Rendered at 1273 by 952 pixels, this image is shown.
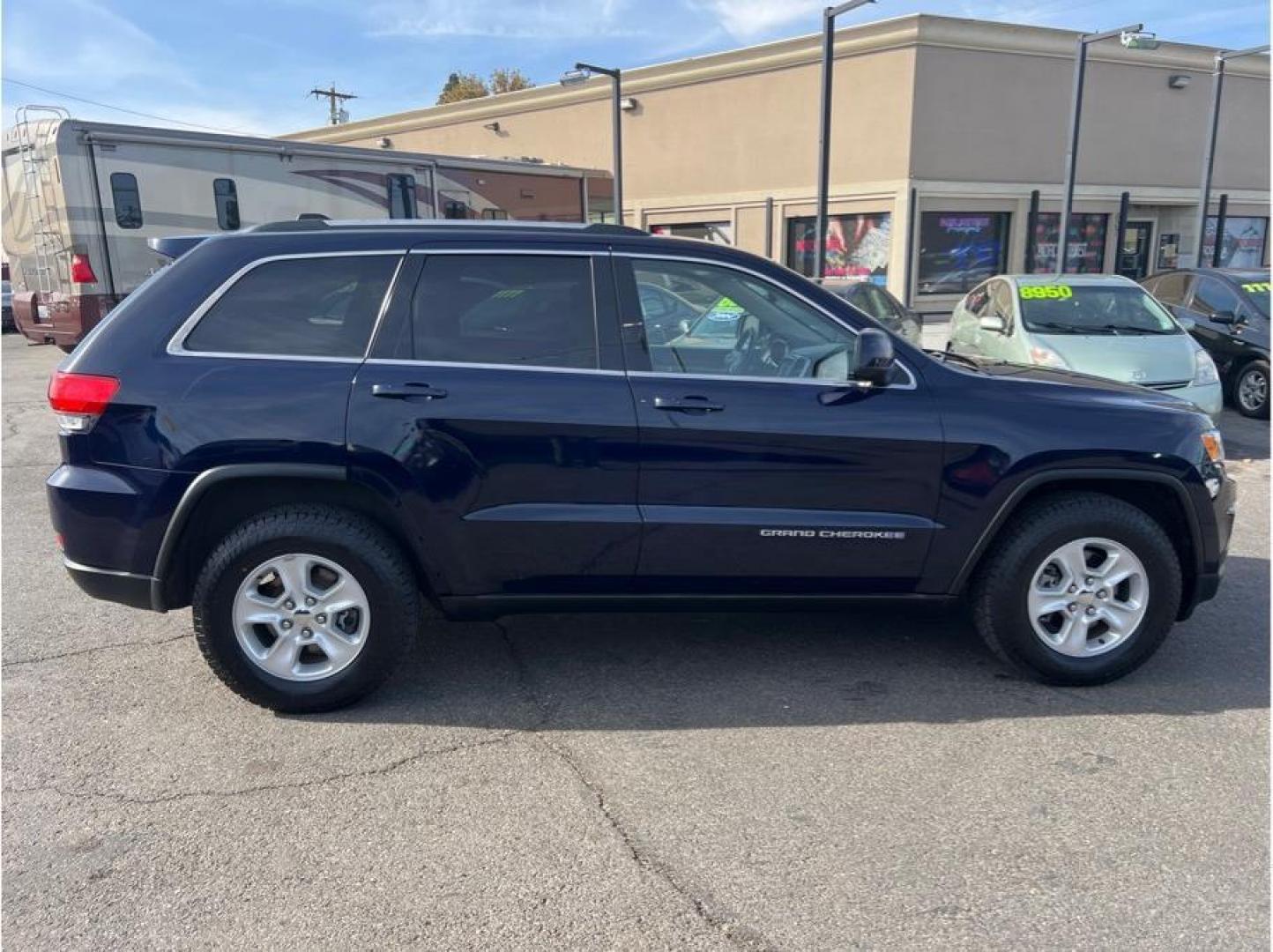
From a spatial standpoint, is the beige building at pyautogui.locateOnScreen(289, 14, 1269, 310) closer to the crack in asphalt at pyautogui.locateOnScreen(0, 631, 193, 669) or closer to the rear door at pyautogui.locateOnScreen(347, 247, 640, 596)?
the rear door at pyautogui.locateOnScreen(347, 247, 640, 596)

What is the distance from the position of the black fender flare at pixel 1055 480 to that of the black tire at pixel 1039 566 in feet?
0.27

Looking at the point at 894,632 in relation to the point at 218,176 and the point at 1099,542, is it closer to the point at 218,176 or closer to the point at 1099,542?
the point at 1099,542

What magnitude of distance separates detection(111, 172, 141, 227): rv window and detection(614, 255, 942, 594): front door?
1044cm

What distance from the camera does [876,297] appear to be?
38.3 ft

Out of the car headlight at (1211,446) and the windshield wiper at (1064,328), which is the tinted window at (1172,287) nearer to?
the windshield wiper at (1064,328)

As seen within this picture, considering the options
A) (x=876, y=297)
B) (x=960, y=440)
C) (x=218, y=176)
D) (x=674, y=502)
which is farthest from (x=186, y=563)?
(x=218, y=176)

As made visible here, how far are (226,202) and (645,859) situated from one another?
12718 mm

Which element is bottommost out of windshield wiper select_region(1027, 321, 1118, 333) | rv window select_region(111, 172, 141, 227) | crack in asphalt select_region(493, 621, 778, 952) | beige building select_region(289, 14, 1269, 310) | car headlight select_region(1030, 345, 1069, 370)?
crack in asphalt select_region(493, 621, 778, 952)

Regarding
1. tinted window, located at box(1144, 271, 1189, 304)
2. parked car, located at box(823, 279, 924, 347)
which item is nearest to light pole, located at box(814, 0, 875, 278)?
parked car, located at box(823, 279, 924, 347)

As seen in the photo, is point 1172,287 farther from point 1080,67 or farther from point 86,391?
point 86,391

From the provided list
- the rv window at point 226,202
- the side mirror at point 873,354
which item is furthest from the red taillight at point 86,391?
the rv window at point 226,202

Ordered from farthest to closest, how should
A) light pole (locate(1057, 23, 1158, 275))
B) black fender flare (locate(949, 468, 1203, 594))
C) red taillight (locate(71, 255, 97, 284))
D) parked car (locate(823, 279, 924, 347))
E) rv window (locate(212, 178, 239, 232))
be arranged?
Answer: 1. light pole (locate(1057, 23, 1158, 275))
2. rv window (locate(212, 178, 239, 232))
3. red taillight (locate(71, 255, 97, 284))
4. parked car (locate(823, 279, 924, 347))
5. black fender flare (locate(949, 468, 1203, 594))

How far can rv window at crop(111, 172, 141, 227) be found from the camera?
1165cm

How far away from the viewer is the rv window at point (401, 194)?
15148 mm
